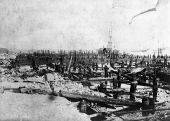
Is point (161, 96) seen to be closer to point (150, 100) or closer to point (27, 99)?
point (150, 100)

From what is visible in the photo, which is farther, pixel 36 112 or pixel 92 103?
pixel 92 103

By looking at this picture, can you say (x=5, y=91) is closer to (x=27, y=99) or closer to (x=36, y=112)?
(x=27, y=99)

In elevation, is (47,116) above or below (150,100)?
below

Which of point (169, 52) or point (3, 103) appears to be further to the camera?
point (169, 52)

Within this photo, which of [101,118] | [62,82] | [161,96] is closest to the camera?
[101,118]

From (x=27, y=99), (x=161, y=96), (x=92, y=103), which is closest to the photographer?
(x=92, y=103)

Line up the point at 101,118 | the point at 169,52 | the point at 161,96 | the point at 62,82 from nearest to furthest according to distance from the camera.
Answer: the point at 101,118 < the point at 161,96 < the point at 62,82 < the point at 169,52

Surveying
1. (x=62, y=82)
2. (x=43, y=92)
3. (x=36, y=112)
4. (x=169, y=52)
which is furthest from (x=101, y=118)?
(x=169, y=52)

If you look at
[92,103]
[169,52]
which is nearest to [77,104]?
[92,103]

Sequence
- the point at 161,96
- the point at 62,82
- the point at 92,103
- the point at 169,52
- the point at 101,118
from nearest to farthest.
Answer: the point at 101,118 → the point at 92,103 → the point at 161,96 → the point at 62,82 → the point at 169,52
